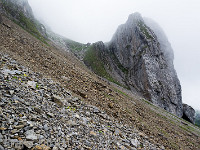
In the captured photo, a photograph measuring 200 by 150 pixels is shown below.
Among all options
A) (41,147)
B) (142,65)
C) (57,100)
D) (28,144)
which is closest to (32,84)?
(57,100)

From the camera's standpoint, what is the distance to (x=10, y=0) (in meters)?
46.6

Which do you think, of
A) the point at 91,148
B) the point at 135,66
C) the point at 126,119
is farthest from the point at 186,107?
the point at 91,148

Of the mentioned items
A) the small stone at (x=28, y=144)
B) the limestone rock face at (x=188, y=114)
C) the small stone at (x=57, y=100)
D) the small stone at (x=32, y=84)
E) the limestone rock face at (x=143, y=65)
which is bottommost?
the small stone at (x=28, y=144)

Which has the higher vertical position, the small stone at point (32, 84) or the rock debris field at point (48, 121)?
the small stone at point (32, 84)

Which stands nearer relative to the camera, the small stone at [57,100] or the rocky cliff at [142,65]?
the small stone at [57,100]

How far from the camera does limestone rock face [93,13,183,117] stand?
3063 inches

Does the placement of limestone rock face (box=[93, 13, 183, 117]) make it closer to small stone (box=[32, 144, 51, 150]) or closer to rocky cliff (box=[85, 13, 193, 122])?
rocky cliff (box=[85, 13, 193, 122])

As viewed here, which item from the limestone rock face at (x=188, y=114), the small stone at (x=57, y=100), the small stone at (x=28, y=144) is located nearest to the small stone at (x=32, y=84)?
the small stone at (x=57, y=100)

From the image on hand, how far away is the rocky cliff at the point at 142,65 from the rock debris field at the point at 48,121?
7126cm

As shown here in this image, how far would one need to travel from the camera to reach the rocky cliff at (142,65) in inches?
3068

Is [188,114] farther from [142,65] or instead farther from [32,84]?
[32,84]

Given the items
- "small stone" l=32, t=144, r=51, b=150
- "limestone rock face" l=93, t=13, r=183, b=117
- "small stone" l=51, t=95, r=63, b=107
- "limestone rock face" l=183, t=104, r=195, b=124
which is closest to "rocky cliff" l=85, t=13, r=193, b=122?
"limestone rock face" l=93, t=13, r=183, b=117

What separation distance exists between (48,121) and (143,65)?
84776mm

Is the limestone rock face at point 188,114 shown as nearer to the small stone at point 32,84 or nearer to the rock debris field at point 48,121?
the rock debris field at point 48,121
